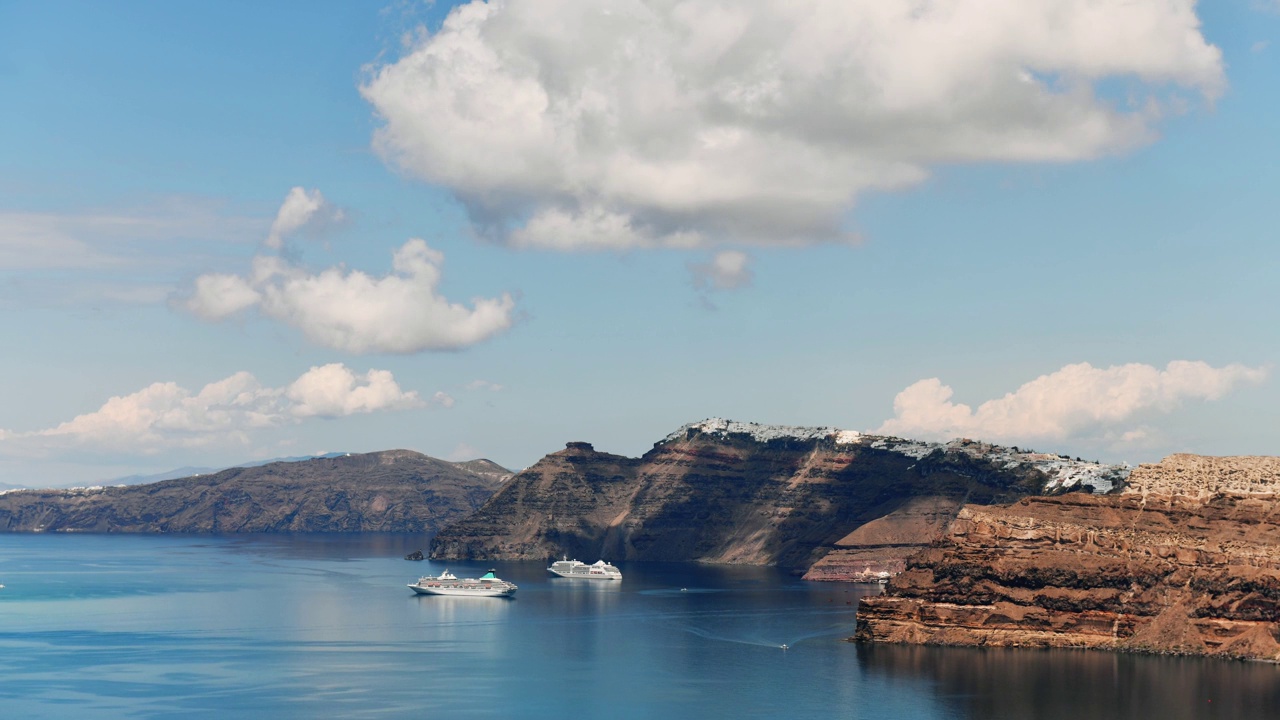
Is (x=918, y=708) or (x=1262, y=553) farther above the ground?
(x=1262, y=553)

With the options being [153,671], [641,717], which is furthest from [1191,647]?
[153,671]

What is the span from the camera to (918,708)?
158 meters

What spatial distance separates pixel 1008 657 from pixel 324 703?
→ 98.1 m

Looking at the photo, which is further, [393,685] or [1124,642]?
[1124,642]

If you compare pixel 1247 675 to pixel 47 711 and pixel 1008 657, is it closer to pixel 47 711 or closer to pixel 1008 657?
pixel 1008 657

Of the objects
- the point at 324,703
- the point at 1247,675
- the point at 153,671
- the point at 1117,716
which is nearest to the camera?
the point at 1117,716

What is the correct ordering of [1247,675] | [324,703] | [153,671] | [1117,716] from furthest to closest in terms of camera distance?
[153,671] < [1247,675] < [324,703] < [1117,716]

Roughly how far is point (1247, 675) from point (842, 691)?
55.1m

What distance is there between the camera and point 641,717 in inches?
6122

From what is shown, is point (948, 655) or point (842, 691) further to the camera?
point (948, 655)

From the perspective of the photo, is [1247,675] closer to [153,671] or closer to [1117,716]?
[1117,716]

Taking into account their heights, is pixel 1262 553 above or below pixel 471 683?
above

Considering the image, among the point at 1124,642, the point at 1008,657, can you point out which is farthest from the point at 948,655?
the point at 1124,642

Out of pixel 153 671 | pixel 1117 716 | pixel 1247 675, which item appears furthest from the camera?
pixel 153 671
